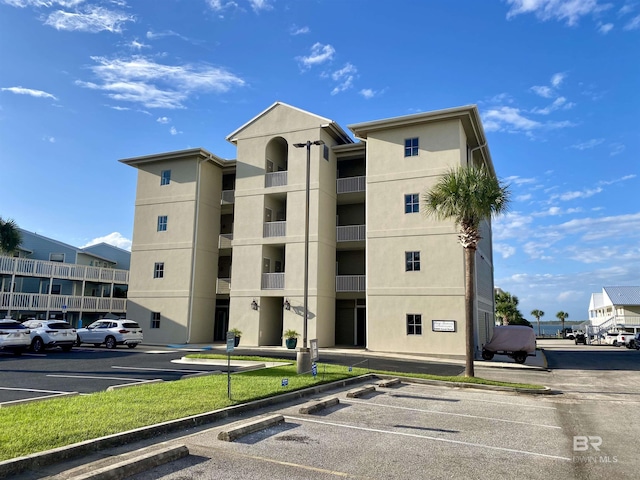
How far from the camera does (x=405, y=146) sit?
26156mm

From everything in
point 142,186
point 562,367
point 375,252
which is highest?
point 142,186

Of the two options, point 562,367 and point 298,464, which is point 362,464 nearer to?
point 298,464

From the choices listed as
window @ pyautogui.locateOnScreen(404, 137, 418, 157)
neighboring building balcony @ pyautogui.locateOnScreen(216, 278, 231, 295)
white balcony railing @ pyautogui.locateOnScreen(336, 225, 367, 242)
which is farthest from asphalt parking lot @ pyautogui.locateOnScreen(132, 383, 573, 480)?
neighboring building balcony @ pyautogui.locateOnScreen(216, 278, 231, 295)

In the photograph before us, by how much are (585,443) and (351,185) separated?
2212cm

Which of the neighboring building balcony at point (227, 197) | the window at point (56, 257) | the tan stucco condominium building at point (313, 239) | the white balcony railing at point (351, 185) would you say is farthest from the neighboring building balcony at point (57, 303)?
the white balcony railing at point (351, 185)

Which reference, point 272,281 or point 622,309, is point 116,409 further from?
point 622,309

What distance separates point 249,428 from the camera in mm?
7766

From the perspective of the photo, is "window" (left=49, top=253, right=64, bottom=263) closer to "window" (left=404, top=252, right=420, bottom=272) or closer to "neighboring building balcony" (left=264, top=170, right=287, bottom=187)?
"neighboring building balcony" (left=264, top=170, right=287, bottom=187)

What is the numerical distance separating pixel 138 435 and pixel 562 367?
69.0 ft

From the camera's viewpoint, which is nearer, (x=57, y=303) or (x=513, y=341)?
(x=513, y=341)

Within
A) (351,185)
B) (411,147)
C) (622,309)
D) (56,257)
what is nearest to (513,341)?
(411,147)

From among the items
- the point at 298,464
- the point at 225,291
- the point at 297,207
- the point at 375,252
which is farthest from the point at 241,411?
the point at 225,291

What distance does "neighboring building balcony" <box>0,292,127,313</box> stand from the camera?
102 feet
